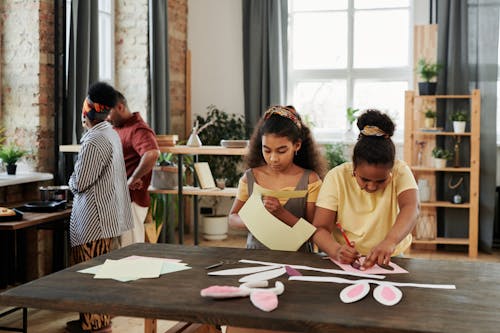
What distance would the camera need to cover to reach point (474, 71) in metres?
6.45

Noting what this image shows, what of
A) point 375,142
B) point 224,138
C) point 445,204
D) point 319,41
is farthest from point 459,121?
point 375,142

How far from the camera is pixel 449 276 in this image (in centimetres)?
216

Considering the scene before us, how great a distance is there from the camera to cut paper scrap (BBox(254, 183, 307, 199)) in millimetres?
2637

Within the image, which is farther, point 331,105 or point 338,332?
point 331,105

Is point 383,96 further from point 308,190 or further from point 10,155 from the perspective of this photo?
point 308,190

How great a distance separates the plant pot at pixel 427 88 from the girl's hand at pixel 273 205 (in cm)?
423

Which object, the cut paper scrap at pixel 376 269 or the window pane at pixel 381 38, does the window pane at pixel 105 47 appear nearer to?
the window pane at pixel 381 38

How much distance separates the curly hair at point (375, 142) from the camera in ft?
7.70

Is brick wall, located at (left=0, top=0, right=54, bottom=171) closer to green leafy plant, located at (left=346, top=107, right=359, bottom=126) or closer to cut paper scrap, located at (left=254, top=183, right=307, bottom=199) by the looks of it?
cut paper scrap, located at (left=254, top=183, right=307, bottom=199)

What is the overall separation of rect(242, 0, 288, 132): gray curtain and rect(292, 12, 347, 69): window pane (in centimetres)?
26

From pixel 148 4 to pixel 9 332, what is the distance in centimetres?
341

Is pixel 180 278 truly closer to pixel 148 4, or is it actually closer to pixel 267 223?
pixel 267 223

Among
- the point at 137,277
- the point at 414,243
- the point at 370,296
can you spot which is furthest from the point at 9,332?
the point at 414,243

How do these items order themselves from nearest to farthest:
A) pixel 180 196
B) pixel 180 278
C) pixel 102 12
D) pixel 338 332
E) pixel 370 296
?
pixel 338 332 → pixel 370 296 → pixel 180 278 → pixel 180 196 → pixel 102 12
